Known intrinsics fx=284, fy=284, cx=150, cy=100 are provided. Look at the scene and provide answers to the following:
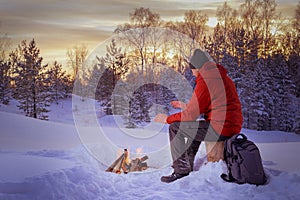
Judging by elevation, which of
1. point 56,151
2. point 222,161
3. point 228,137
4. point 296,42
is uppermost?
point 296,42

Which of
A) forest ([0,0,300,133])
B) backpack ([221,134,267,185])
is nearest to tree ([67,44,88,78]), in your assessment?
forest ([0,0,300,133])

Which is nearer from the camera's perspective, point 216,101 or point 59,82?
point 216,101

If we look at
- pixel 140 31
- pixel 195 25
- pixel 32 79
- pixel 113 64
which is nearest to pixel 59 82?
pixel 32 79

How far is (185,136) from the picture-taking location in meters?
4.30

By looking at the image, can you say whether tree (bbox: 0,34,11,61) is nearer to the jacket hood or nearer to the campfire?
the campfire

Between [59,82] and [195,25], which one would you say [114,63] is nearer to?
[195,25]

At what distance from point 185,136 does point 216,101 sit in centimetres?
72

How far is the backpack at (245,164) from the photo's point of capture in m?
3.68

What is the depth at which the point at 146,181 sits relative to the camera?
449 centimetres

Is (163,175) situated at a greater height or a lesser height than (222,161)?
lesser

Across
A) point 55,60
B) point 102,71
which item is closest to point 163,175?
point 102,71

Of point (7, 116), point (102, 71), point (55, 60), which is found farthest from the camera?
point (55, 60)

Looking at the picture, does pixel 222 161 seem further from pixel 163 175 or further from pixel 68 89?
pixel 68 89

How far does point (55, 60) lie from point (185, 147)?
34.5m
